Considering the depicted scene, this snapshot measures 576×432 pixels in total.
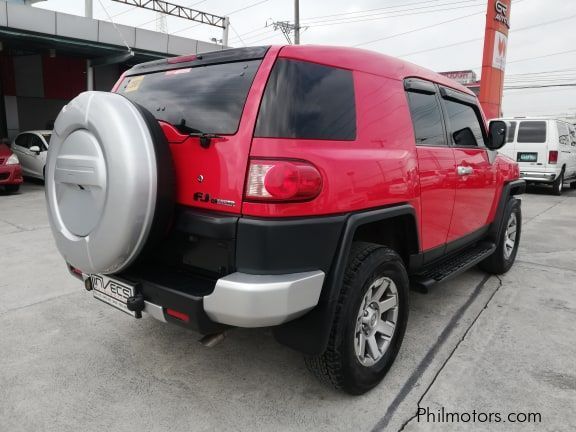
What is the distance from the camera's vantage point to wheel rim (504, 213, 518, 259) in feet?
15.3

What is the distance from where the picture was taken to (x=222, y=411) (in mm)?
2357

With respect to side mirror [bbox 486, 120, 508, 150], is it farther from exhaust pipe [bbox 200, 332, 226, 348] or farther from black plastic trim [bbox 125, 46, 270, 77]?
exhaust pipe [bbox 200, 332, 226, 348]

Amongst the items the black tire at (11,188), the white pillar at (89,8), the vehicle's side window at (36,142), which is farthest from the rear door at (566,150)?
the white pillar at (89,8)

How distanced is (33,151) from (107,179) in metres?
11.1

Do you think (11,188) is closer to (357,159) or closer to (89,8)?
(89,8)

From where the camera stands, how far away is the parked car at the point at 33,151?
11.4 metres

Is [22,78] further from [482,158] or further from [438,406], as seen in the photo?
[438,406]

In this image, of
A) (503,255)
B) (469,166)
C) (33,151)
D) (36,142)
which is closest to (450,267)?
(469,166)

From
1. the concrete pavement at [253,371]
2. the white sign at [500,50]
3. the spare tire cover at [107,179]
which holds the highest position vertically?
the white sign at [500,50]

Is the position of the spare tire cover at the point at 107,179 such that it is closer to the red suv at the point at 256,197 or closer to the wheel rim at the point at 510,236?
the red suv at the point at 256,197

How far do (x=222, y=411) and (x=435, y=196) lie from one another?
1.88 meters

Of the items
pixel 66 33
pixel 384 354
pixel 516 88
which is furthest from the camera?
pixel 516 88

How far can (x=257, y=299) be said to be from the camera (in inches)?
74.5

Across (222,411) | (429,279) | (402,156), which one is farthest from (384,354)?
(402,156)
